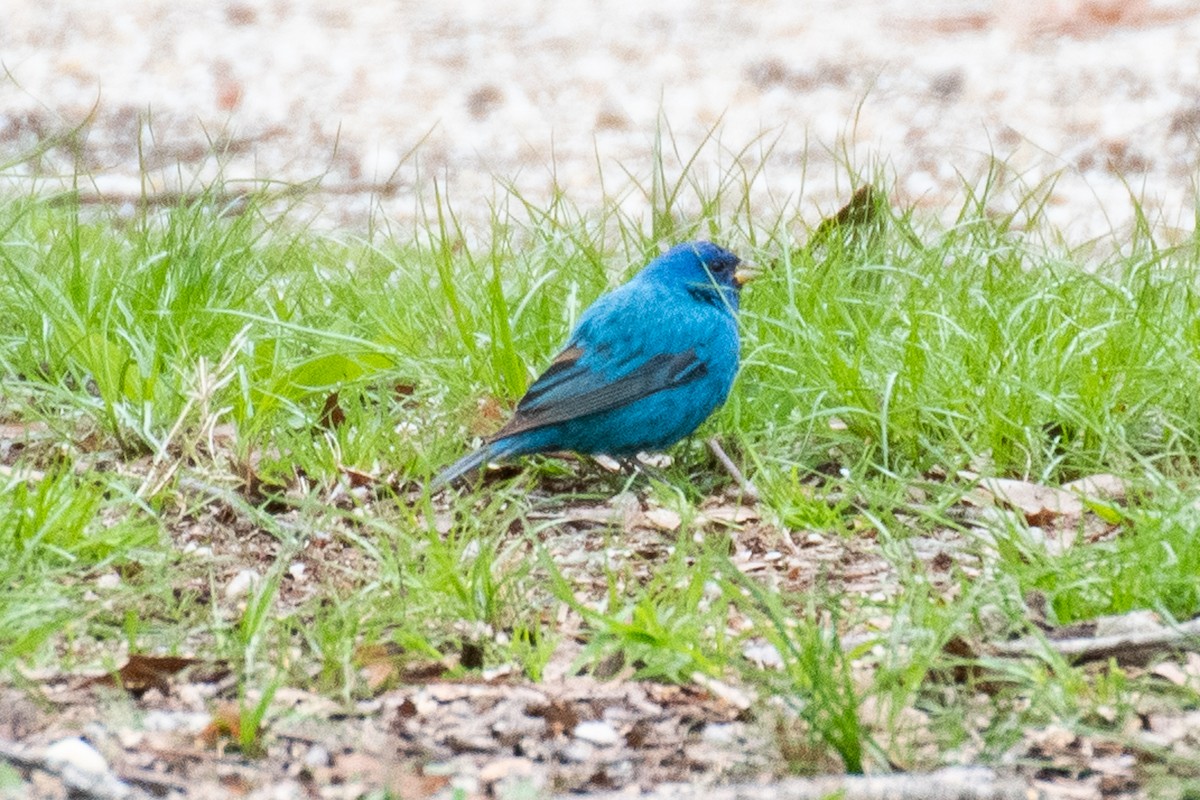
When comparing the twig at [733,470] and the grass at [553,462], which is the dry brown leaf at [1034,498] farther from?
the twig at [733,470]

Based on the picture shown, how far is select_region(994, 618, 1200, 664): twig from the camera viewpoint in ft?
8.23

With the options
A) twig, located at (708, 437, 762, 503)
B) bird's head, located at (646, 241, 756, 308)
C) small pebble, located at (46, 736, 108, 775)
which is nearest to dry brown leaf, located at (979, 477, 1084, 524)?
twig, located at (708, 437, 762, 503)

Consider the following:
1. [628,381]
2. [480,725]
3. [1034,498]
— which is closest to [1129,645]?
[1034,498]

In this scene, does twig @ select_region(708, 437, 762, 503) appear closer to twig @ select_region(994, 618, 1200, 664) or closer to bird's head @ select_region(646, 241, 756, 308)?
bird's head @ select_region(646, 241, 756, 308)

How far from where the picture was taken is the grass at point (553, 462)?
2.56 meters

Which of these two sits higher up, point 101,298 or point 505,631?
point 101,298

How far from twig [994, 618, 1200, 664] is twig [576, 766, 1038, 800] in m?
0.41

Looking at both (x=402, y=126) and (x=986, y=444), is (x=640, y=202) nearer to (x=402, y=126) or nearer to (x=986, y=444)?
(x=402, y=126)

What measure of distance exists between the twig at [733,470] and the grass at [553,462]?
3cm

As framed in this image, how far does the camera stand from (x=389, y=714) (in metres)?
2.46

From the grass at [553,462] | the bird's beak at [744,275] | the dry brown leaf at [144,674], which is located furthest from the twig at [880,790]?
the bird's beak at [744,275]

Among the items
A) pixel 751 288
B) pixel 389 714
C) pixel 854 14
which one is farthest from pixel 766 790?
pixel 854 14

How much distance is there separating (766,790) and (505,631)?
778 millimetres

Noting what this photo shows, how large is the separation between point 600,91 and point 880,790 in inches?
307
